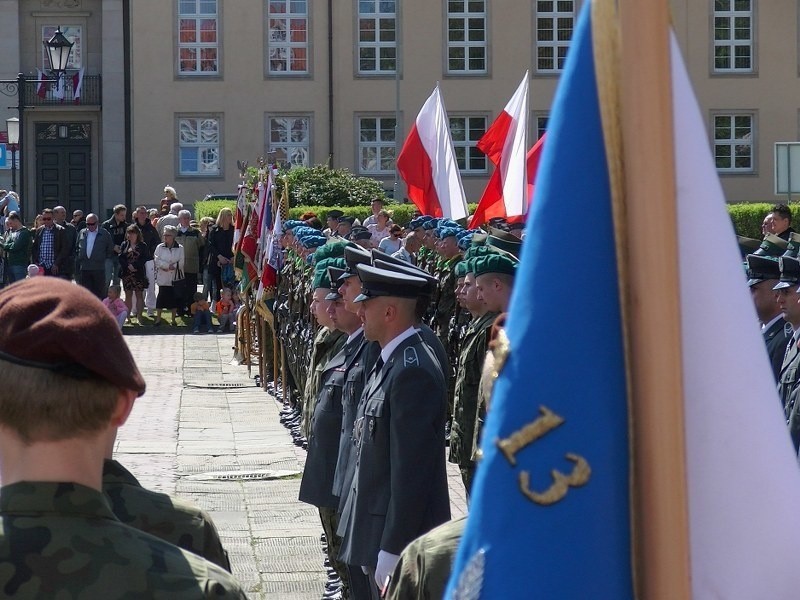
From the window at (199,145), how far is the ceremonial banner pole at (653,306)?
42.4 meters

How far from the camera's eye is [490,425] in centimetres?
216

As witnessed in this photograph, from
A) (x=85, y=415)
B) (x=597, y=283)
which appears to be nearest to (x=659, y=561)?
(x=597, y=283)

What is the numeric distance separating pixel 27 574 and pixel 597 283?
969 millimetres

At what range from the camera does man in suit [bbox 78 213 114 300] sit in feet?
76.6

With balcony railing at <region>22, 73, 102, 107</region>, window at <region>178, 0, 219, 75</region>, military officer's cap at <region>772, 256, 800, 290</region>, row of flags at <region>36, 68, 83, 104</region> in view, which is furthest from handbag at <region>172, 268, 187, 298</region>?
row of flags at <region>36, 68, 83, 104</region>

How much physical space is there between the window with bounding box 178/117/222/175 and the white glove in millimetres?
39463

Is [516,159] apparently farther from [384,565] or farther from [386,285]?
[384,565]

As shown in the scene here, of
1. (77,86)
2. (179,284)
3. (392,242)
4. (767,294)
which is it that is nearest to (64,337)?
(767,294)

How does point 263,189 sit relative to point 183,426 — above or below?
above

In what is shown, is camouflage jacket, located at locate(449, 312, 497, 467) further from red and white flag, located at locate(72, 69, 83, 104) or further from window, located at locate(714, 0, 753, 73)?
red and white flag, located at locate(72, 69, 83, 104)

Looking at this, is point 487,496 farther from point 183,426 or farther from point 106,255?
point 106,255

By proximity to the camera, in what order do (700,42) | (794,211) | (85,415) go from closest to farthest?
(85,415), (794,211), (700,42)

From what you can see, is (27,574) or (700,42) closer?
(27,574)

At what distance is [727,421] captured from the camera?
7.23 ft
